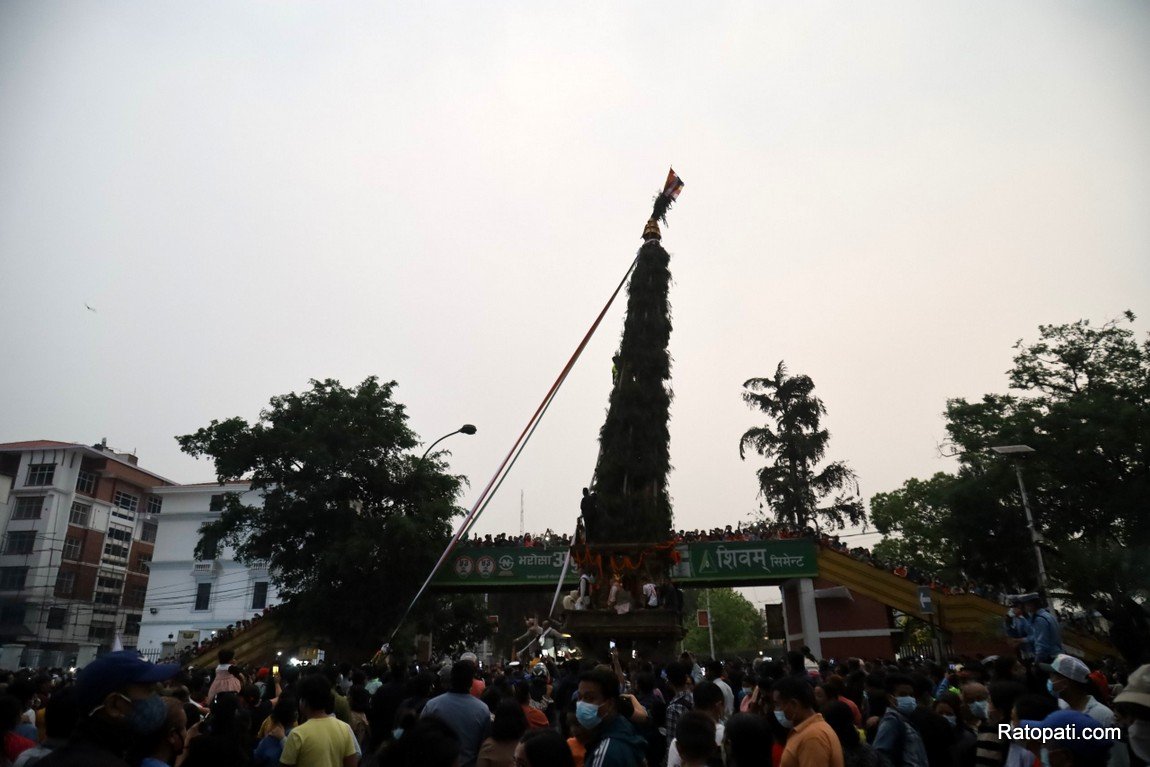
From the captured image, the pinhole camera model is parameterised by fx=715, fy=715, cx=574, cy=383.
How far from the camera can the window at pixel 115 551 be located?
4856cm

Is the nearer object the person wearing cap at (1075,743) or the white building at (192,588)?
the person wearing cap at (1075,743)

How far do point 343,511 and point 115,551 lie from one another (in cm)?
3264

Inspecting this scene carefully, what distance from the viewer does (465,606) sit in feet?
91.5

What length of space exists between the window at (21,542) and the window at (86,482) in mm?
3624

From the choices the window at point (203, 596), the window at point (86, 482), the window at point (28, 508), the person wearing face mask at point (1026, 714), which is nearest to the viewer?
the person wearing face mask at point (1026, 714)

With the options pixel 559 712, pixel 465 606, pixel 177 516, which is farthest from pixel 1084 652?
pixel 177 516

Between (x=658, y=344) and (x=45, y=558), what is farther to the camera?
(x=45, y=558)

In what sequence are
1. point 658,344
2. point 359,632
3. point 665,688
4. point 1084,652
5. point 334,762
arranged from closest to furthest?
point 334,762
point 665,688
point 1084,652
point 359,632
point 658,344

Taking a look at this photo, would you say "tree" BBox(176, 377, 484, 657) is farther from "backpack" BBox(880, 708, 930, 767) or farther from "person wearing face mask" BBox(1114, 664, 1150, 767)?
"person wearing face mask" BBox(1114, 664, 1150, 767)

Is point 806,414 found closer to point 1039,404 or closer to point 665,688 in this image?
point 1039,404

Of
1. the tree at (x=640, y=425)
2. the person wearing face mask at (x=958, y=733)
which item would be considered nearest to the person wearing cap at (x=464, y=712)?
the person wearing face mask at (x=958, y=733)

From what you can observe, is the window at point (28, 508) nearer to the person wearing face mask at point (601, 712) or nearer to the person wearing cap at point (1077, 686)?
the person wearing face mask at point (601, 712)

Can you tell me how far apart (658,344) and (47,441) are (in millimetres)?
40746

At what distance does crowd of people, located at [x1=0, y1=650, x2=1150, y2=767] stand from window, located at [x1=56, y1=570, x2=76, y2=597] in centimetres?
4557
